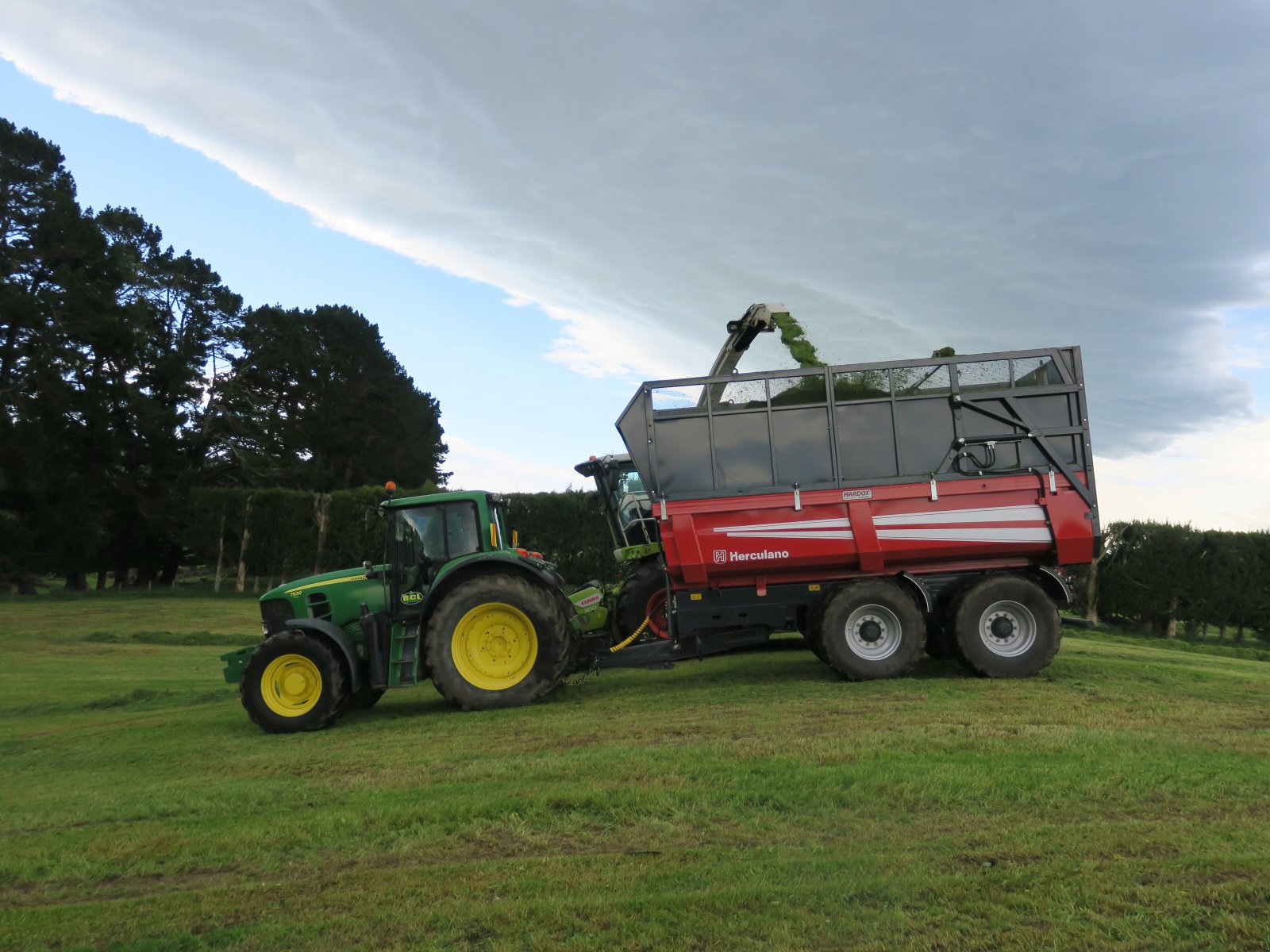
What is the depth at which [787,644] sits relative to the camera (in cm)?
1348

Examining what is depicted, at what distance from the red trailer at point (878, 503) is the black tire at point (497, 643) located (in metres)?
1.33

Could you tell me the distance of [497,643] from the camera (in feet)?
30.9

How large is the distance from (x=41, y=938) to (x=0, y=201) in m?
35.1

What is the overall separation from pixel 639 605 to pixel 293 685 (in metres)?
4.53

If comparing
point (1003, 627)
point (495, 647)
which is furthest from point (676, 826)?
point (1003, 627)

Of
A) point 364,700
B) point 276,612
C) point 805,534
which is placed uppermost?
point 805,534

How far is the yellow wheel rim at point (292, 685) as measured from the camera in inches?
352

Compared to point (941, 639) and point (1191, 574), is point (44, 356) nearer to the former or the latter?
point (941, 639)

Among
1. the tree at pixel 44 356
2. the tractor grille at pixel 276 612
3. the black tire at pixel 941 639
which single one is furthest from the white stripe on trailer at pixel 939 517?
the tree at pixel 44 356

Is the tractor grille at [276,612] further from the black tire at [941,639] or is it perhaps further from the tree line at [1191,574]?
the tree line at [1191,574]

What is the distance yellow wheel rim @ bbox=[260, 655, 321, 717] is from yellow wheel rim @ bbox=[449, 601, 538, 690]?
132cm

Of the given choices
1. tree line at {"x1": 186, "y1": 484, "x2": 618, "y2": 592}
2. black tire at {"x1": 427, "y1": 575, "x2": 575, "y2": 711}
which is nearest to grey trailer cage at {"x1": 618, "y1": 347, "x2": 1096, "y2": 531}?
black tire at {"x1": 427, "y1": 575, "x2": 575, "y2": 711}

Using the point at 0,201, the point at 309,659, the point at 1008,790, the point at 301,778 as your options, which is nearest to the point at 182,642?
the point at 309,659

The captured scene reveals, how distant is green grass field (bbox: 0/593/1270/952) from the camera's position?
12.7 ft
